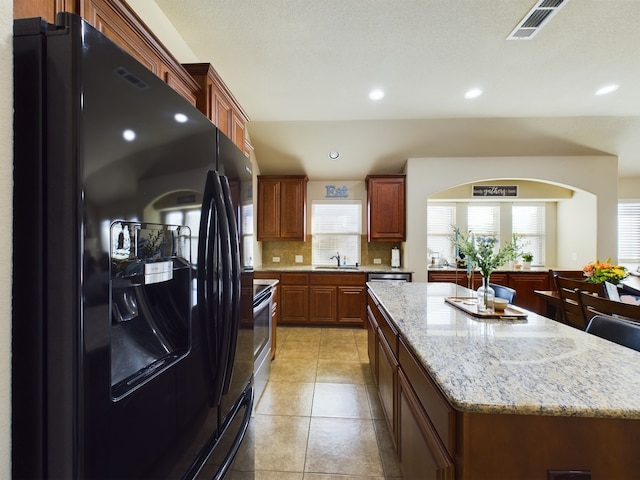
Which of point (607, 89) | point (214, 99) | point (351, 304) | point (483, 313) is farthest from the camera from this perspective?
point (351, 304)

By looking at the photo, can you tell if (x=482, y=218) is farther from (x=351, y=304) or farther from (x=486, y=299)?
(x=486, y=299)

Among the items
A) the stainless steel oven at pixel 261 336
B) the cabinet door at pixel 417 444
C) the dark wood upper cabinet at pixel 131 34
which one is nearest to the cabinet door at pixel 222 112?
the dark wood upper cabinet at pixel 131 34

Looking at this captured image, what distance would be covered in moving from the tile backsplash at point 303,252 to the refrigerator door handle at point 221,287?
4.46 meters

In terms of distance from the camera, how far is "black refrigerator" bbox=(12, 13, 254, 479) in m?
0.53

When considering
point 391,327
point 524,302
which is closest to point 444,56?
point 391,327

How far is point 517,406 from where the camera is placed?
0.84 metres

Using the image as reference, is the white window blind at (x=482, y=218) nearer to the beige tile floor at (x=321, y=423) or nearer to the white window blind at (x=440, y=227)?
the white window blind at (x=440, y=227)

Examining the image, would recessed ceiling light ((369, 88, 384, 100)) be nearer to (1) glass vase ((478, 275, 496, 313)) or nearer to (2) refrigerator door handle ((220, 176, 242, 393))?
(1) glass vase ((478, 275, 496, 313))

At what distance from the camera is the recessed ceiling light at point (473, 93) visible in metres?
3.33

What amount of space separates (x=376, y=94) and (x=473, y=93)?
1122mm

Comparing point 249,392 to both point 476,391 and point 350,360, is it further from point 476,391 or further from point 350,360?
point 350,360

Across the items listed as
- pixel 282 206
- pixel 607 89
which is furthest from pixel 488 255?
pixel 282 206

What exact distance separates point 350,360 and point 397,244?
101 inches

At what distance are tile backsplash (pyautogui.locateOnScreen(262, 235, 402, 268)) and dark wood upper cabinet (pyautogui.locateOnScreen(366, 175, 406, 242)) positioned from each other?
0.52 m
